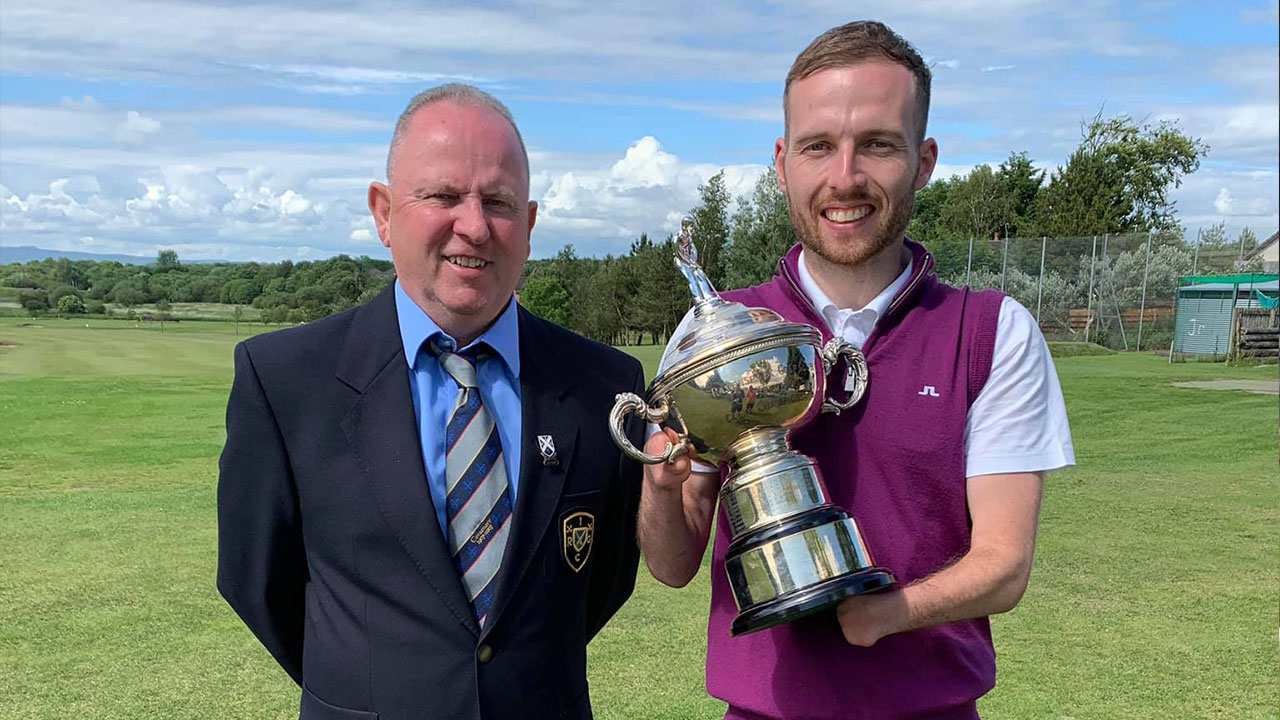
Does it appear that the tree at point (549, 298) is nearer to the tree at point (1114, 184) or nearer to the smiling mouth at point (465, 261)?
the tree at point (1114, 184)

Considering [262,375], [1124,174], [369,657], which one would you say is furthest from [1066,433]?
[1124,174]

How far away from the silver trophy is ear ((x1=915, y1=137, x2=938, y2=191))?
466mm

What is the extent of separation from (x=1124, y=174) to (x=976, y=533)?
5420 cm

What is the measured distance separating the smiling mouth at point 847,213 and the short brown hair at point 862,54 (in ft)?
0.69

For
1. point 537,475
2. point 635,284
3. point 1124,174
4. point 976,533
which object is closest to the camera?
point 976,533

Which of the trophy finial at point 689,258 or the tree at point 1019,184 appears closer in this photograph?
the trophy finial at point 689,258

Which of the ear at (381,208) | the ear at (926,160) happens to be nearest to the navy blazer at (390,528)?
the ear at (381,208)

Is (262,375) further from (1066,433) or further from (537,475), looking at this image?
(1066,433)

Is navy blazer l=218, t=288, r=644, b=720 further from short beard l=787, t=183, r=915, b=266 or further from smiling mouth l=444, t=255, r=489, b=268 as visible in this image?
short beard l=787, t=183, r=915, b=266

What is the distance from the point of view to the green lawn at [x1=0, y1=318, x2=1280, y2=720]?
5.71 m

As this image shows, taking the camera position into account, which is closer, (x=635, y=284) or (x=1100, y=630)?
(x=1100, y=630)

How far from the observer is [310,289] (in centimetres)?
3884

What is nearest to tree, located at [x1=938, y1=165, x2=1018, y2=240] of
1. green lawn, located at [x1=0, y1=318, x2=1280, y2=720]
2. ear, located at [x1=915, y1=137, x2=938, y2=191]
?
green lawn, located at [x1=0, y1=318, x2=1280, y2=720]

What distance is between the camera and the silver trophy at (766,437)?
2.14m
